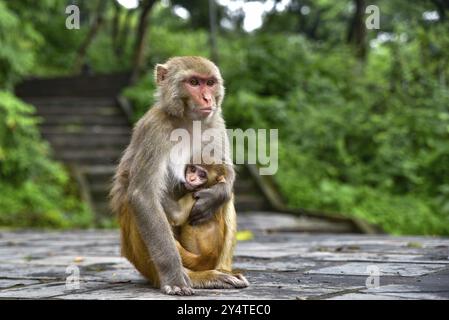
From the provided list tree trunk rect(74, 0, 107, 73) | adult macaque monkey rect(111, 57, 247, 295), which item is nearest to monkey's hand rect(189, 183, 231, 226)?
adult macaque monkey rect(111, 57, 247, 295)

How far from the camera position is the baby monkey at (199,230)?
14.5 ft

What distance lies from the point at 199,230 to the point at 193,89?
2.66 feet

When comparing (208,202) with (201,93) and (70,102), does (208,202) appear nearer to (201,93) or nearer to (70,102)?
(201,93)

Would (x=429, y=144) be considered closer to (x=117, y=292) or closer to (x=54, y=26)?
(x=117, y=292)

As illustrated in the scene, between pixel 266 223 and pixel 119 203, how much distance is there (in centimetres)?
617

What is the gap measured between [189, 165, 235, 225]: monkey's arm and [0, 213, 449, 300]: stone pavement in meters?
0.47

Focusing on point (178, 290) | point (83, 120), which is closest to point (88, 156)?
point (83, 120)

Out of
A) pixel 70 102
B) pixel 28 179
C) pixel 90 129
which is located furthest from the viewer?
pixel 70 102

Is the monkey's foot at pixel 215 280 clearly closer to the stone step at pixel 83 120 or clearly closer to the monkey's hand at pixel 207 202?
the monkey's hand at pixel 207 202

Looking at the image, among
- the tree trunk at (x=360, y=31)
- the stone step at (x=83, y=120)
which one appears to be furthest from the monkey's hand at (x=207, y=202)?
the tree trunk at (x=360, y=31)

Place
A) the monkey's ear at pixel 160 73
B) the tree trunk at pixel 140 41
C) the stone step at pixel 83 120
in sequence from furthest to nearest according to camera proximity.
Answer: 1. the tree trunk at pixel 140 41
2. the stone step at pixel 83 120
3. the monkey's ear at pixel 160 73

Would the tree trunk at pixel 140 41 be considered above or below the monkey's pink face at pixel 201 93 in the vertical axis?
above

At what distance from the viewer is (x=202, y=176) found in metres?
4.50

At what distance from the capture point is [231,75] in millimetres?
16391
